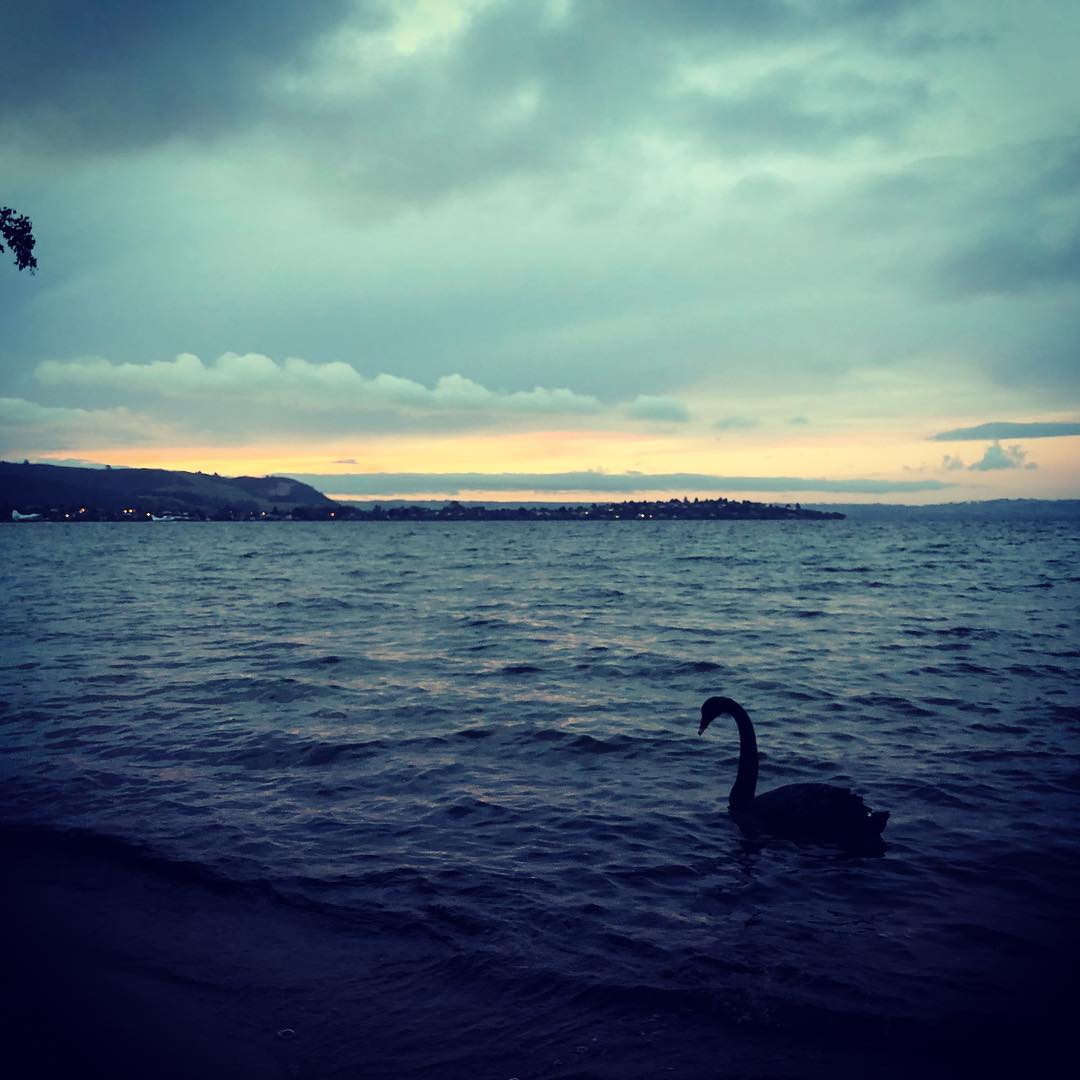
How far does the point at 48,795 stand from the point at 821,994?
979cm

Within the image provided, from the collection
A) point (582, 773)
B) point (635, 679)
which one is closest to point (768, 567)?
point (635, 679)

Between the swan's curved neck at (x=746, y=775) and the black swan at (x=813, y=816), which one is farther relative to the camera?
the swan's curved neck at (x=746, y=775)

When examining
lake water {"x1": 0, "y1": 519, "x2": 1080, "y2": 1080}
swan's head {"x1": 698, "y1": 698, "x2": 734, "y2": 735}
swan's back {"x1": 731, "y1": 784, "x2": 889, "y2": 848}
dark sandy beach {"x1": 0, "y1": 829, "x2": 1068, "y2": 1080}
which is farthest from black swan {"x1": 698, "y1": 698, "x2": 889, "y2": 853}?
dark sandy beach {"x1": 0, "y1": 829, "x2": 1068, "y2": 1080}

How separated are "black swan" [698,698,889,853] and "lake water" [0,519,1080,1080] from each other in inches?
9.9

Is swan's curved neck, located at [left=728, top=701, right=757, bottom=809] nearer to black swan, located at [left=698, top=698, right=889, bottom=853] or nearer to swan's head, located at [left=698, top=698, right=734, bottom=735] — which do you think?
black swan, located at [left=698, top=698, right=889, bottom=853]

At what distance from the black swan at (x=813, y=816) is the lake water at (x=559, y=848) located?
0.25 m

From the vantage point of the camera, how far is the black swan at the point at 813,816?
9.23m

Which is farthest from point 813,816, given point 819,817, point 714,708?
point 714,708

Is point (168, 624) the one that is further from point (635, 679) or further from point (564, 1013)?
point (564, 1013)

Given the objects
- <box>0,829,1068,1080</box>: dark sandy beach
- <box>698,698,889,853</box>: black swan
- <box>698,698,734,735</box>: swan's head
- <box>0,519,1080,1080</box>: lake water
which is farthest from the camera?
<box>698,698,734,735</box>: swan's head

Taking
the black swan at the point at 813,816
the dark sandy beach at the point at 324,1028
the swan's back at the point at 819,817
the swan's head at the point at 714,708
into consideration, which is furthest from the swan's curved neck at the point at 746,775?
the dark sandy beach at the point at 324,1028

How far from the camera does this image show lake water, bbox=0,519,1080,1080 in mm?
5773

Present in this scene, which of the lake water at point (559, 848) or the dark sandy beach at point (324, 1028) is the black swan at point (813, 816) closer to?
the lake water at point (559, 848)

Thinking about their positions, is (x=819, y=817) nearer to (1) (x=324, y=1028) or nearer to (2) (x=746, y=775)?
(2) (x=746, y=775)
